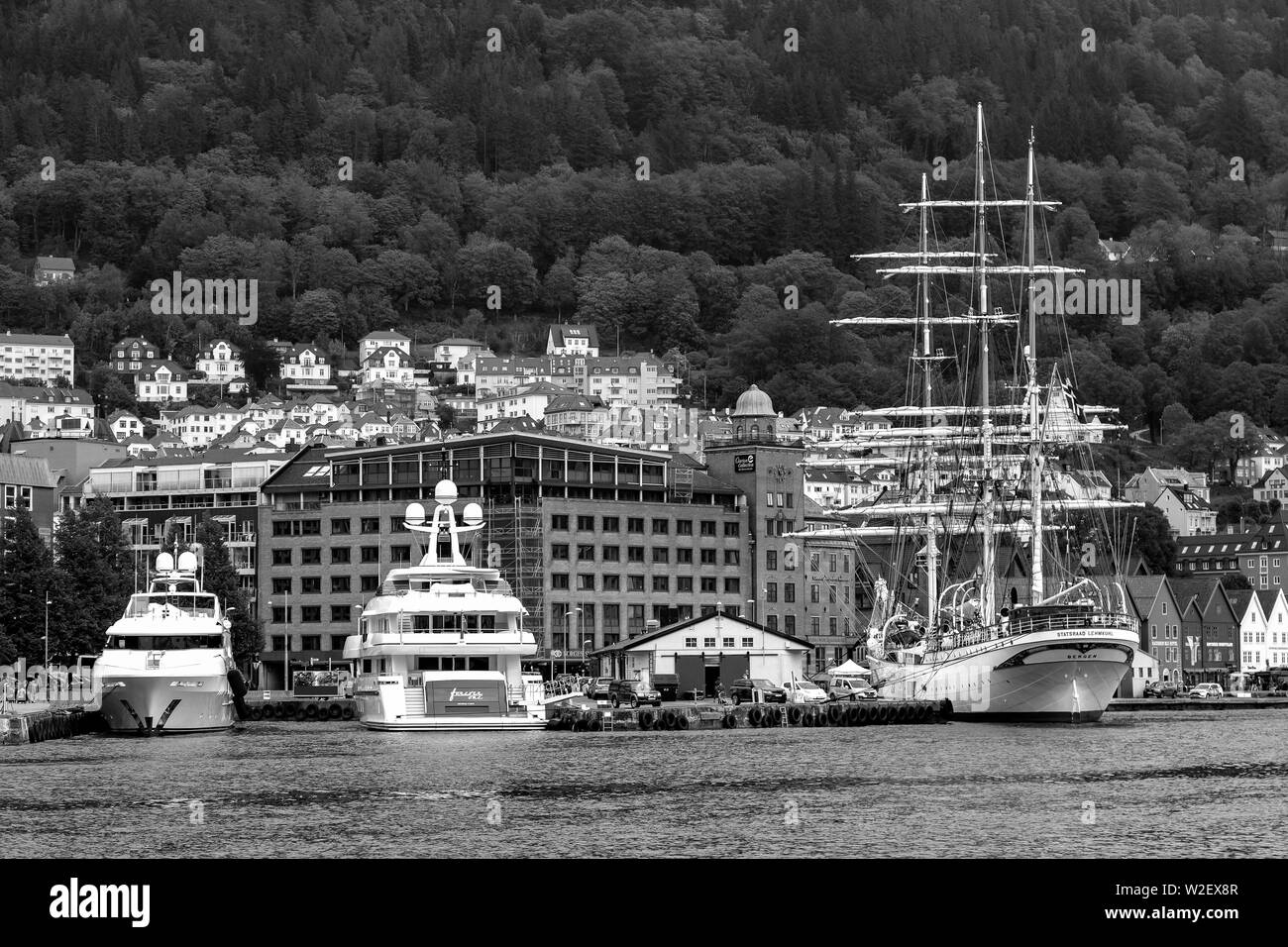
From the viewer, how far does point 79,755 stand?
76.3m

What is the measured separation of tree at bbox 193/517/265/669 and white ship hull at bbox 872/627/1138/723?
42.6 metres

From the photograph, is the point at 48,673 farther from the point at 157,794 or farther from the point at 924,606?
the point at 924,606

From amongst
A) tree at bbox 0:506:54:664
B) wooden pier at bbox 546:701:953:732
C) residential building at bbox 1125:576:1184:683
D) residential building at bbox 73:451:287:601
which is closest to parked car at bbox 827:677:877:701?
wooden pier at bbox 546:701:953:732

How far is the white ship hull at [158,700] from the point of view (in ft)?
295

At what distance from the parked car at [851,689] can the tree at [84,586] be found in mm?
38128

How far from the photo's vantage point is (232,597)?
12694 cm

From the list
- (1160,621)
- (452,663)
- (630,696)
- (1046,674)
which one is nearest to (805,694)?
(630,696)

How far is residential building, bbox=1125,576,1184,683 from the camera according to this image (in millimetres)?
164125

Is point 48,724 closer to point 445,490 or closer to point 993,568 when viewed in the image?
point 445,490

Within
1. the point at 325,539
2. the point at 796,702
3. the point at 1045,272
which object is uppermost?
the point at 1045,272

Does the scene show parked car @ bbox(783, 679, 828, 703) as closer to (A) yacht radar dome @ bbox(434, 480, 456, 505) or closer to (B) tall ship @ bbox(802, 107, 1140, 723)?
(B) tall ship @ bbox(802, 107, 1140, 723)

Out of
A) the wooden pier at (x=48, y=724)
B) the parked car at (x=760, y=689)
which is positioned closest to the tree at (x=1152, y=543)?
the parked car at (x=760, y=689)
